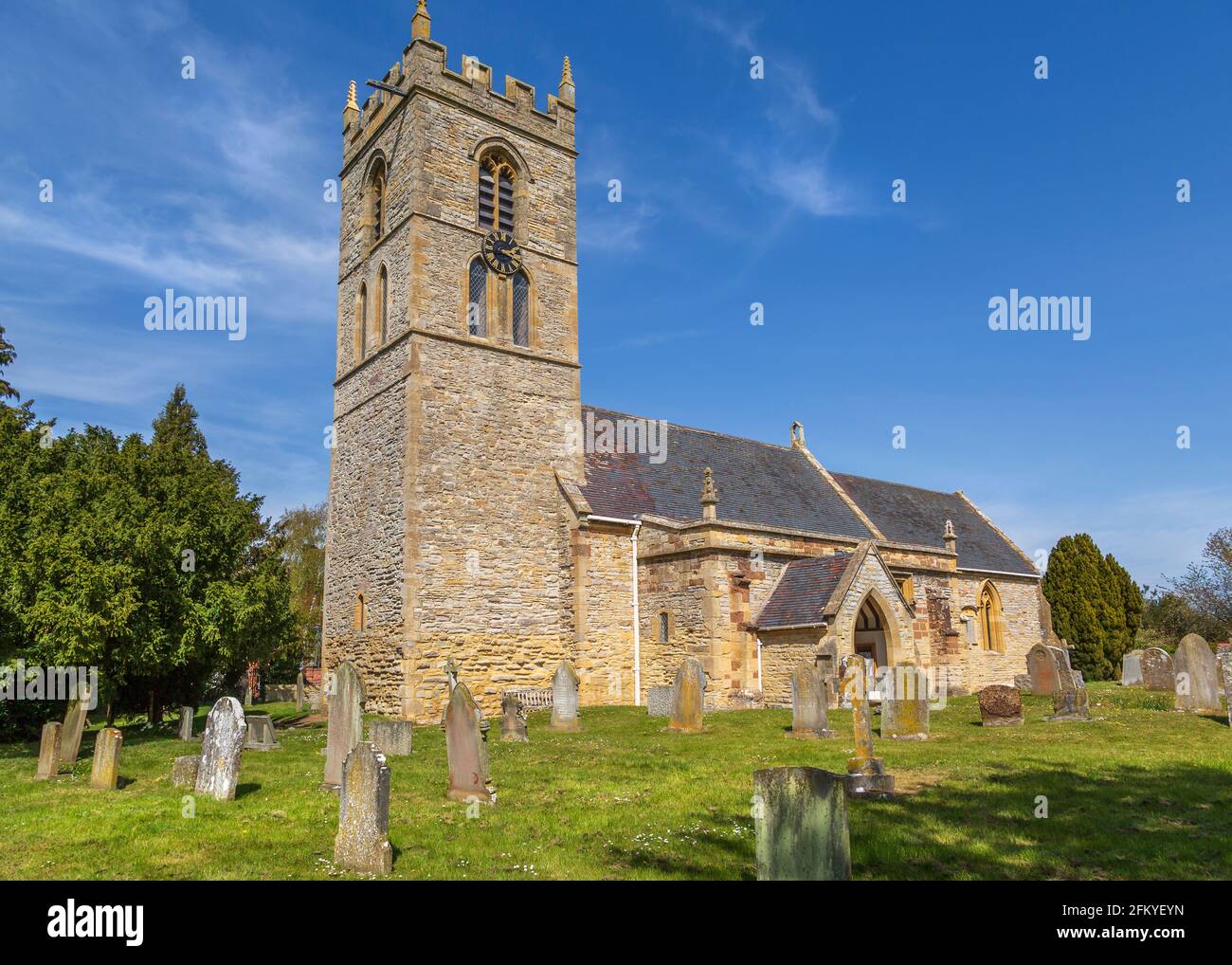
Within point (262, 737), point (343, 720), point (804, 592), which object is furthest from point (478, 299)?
point (343, 720)

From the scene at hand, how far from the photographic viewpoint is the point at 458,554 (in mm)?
21031

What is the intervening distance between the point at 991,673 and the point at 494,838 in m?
28.3

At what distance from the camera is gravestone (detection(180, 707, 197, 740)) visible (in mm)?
16812

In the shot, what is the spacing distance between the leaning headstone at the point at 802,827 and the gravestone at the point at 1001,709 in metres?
12.1

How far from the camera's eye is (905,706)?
14.5m

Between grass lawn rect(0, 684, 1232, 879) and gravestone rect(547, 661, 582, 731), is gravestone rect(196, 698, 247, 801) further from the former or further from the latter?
gravestone rect(547, 661, 582, 731)

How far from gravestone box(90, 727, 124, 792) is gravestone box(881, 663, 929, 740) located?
11.6m

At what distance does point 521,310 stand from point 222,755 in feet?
52.7

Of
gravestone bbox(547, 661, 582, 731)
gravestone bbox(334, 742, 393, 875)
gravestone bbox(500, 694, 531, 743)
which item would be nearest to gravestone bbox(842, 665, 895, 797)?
gravestone bbox(334, 742, 393, 875)

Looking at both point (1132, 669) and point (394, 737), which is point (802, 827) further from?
point (1132, 669)
